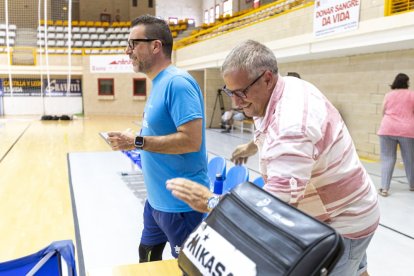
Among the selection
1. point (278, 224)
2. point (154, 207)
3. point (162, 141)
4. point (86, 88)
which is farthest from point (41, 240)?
point (86, 88)

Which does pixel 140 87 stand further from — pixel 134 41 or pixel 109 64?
pixel 134 41

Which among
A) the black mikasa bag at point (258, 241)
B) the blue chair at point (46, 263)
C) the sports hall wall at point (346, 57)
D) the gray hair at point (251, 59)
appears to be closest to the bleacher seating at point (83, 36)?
the sports hall wall at point (346, 57)

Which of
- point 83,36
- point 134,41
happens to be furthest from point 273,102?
point 83,36

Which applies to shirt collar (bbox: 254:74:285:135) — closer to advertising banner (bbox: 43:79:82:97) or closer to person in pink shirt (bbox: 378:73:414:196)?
person in pink shirt (bbox: 378:73:414:196)

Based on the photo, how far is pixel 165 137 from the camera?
1.88 meters

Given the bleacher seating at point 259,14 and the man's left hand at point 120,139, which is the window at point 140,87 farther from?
the man's left hand at point 120,139

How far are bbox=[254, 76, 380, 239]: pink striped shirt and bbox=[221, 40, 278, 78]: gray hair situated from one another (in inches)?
2.9

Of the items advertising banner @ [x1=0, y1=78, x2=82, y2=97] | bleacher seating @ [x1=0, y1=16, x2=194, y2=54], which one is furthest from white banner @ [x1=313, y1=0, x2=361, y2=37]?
advertising banner @ [x1=0, y1=78, x2=82, y2=97]

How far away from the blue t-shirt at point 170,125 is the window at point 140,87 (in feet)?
59.2

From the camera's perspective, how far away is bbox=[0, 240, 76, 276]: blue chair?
57.4 inches

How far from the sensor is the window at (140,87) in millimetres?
19734

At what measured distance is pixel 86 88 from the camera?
19516 millimetres

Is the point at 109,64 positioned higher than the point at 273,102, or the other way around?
the point at 109,64

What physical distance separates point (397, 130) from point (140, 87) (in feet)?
52.4
